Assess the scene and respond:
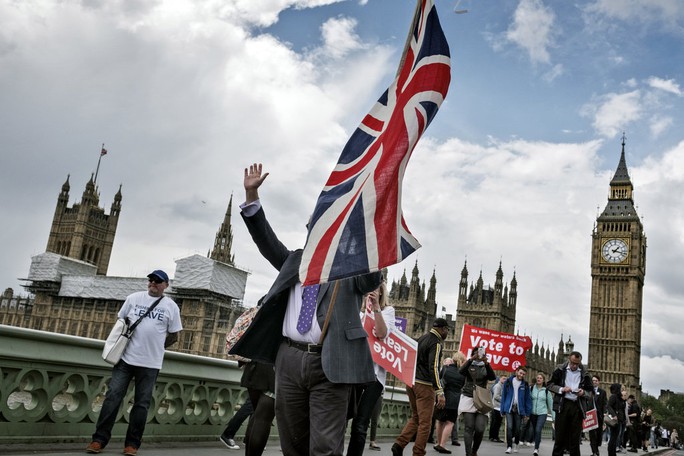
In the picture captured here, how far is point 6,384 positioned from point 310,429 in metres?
3.10

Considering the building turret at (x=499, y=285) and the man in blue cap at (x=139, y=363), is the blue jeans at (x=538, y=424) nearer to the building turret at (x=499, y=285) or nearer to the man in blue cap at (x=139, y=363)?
the man in blue cap at (x=139, y=363)

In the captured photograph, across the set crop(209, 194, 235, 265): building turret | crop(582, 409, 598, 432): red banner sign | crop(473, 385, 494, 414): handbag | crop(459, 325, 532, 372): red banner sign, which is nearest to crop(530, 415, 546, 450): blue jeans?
crop(582, 409, 598, 432): red banner sign

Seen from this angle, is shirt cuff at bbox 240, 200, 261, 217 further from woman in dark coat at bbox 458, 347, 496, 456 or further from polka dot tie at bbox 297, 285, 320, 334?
woman in dark coat at bbox 458, 347, 496, 456

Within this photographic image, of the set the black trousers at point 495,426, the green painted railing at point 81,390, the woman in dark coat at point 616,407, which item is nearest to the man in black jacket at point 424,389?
the green painted railing at point 81,390

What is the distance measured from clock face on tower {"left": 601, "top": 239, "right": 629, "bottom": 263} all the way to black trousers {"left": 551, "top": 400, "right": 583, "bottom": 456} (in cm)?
7531

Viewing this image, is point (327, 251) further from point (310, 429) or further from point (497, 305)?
point (497, 305)

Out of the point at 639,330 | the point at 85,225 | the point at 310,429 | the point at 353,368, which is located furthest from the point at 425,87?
the point at 85,225

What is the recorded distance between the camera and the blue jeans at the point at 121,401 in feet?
17.4

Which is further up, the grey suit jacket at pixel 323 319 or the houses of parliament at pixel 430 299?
the houses of parliament at pixel 430 299

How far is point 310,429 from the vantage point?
3.11 m

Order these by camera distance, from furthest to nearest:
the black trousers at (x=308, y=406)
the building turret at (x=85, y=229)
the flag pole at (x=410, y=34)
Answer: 1. the building turret at (x=85, y=229)
2. the flag pole at (x=410, y=34)
3. the black trousers at (x=308, y=406)

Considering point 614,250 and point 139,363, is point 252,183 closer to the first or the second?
point 139,363

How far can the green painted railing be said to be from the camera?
201 inches

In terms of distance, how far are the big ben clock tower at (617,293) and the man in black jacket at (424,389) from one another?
74903mm
